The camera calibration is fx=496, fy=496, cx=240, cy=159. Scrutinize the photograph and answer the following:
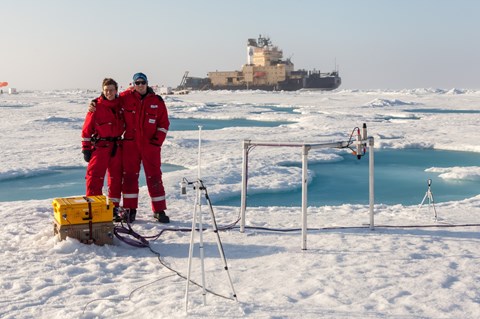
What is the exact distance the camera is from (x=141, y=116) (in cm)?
537

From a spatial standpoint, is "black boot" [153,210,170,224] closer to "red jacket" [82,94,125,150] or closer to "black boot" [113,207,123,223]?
"black boot" [113,207,123,223]

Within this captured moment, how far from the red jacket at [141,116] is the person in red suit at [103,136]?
0.09 m

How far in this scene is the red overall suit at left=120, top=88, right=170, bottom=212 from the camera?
5.38 meters

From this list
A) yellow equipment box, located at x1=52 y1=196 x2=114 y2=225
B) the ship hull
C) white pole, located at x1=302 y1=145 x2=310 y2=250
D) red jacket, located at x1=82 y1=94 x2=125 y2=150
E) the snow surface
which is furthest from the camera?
the ship hull

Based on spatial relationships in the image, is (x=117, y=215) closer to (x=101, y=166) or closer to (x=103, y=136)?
(x=101, y=166)

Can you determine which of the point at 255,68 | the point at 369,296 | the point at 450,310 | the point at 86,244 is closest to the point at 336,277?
the point at 369,296

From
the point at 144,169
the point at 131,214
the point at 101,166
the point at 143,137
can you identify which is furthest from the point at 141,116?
the point at 131,214

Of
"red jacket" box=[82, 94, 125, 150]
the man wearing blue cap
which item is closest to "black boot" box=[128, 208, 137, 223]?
the man wearing blue cap

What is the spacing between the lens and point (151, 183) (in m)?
5.48

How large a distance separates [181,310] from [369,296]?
127 centimetres

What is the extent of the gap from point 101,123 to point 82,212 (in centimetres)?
116

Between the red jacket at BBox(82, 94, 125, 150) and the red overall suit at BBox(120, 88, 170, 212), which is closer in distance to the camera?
the red jacket at BBox(82, 94, 125, 150)

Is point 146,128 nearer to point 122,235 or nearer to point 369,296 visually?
point 122,235

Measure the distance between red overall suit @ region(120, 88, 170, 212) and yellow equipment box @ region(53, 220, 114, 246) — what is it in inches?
38.4
